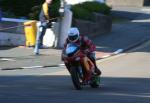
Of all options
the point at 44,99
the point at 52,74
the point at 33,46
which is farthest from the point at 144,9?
the point at 44,99

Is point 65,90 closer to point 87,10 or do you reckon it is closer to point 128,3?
point 87,10

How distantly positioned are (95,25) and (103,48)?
3249 millimetres

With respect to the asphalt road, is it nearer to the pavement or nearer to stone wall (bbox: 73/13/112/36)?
the pavement

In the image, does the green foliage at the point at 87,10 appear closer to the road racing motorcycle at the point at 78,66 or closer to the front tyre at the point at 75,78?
the road racing motorcycle at the point at 78,66

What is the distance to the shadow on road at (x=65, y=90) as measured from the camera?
11.5 metres

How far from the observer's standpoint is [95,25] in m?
26.5

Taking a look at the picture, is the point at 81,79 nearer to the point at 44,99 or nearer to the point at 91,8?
the point at 44,99

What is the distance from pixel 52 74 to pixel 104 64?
2996 millimetres

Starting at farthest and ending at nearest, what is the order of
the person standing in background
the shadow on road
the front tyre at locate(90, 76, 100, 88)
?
the person standing in background, the front tyre at locate(90, 76, 100, 88), the shadow on road

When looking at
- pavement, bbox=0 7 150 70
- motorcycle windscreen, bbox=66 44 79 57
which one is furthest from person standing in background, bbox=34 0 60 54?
motorcycle windscreen, bbox=66 44 79 57

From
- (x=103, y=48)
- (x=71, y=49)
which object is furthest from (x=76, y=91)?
(x=103, y=48)

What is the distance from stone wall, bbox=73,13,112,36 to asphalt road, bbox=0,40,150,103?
460cm

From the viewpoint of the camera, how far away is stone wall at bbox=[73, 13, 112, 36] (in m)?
24.9

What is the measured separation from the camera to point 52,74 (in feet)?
55.6
